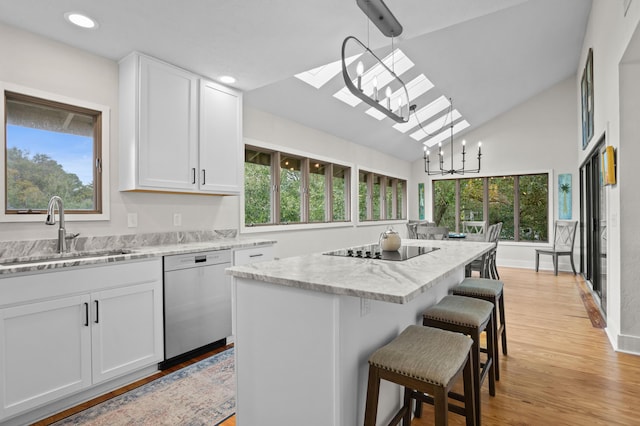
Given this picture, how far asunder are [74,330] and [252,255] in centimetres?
146

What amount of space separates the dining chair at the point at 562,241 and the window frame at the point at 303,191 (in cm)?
379

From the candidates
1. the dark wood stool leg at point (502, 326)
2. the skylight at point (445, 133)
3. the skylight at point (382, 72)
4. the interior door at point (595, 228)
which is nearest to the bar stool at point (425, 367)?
the dark wood stool leg at point (502, 326)

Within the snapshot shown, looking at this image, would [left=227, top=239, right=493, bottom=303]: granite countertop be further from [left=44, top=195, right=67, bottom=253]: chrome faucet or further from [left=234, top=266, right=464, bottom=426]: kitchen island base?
[left=44, top=195, right=67, bottom=253]: chrome faucet

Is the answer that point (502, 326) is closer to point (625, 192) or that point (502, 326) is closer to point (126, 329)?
point (625, 192)

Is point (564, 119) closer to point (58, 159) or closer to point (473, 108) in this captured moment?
point (473, 108)

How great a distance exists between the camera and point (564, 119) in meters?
6.78

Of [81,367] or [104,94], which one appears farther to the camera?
[104,94]

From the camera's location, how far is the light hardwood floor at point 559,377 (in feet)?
6.64

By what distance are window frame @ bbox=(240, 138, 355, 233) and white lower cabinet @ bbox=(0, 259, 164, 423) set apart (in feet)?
5.33

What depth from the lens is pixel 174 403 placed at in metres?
2.14

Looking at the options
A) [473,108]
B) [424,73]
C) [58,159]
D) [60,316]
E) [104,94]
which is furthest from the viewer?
[473,108]

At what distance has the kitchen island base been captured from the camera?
4.63 ft

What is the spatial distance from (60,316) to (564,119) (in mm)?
8348

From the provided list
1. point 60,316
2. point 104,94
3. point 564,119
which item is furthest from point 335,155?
point 564,119
